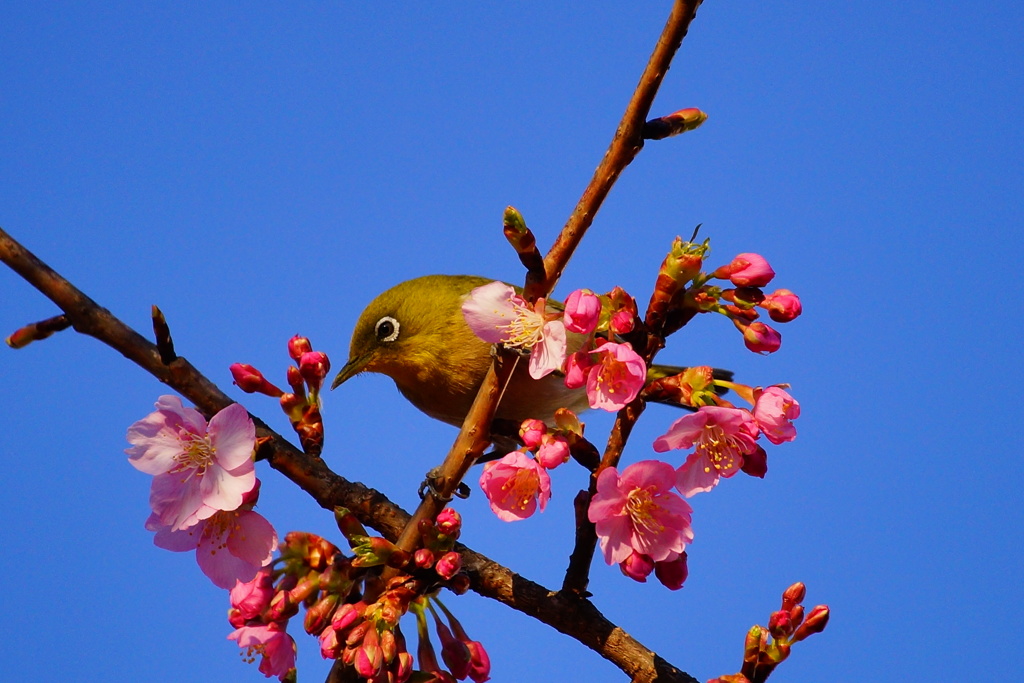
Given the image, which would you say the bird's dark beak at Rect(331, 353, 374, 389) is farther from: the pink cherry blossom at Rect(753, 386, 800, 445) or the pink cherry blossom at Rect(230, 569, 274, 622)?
the pink cherry blossom at Rect(753, 386, 800, 445)

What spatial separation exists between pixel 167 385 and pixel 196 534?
0.46 m

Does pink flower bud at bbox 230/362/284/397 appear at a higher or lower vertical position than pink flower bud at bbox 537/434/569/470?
higher

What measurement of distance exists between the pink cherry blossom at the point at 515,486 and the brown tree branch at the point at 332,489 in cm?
38

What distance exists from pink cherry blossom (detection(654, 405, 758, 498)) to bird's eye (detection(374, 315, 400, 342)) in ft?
11.0

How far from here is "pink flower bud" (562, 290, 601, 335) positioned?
→ 2377 mm

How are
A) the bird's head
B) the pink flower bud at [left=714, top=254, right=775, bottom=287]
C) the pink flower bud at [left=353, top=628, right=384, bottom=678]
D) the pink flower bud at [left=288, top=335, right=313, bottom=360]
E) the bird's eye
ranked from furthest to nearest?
1. the bird's eye
2. the bird's head
3. the pink flower bud at [left=288, top=335, right=313, bottom=360]
4. the pink flower bud at [left=714, top=254, right=775, bottom=287]
5. the pink flower bud at [left=353, top=628, right=384, bottom=678]

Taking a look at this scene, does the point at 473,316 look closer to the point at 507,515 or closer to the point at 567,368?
the point at 567,368

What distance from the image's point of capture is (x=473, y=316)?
2.66m

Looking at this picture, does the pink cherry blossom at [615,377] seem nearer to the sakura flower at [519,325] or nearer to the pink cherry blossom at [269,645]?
the sakura flower at [519,325]

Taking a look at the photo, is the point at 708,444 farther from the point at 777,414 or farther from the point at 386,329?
the point at 386,329

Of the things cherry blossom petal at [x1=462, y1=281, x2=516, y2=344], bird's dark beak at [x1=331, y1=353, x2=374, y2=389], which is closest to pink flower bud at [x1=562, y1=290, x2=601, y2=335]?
cherry blossom petal at [x1=462, y1=281, x2=516, y2=344]

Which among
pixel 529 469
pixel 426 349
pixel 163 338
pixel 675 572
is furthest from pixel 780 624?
pixel 426 349

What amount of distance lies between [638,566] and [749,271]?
884 mm

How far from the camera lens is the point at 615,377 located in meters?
2.43
